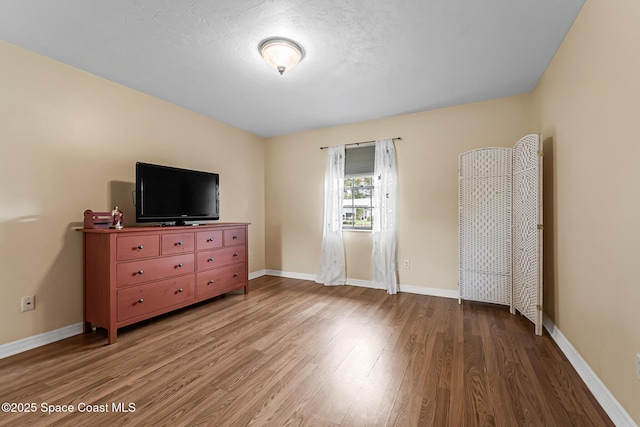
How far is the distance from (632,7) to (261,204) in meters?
4.55

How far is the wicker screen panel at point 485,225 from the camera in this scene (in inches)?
123

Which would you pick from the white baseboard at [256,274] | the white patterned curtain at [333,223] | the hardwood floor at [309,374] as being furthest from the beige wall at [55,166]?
the white patterned curtain at [333,223]

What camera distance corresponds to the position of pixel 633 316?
1.35m

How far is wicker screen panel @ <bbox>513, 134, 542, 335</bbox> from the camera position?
2.50 m

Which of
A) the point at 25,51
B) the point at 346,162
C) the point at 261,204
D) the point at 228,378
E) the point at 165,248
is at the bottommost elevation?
the point at 228,378

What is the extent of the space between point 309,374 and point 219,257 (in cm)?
203

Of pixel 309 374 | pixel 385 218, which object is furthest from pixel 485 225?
pixel 309 374

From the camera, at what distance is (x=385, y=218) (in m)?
3.95

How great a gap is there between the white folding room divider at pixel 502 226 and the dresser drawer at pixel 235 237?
2.85 m

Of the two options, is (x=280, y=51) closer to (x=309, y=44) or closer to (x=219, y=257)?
(x=309, y=44)

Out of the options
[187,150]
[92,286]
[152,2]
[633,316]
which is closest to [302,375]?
[633,316]

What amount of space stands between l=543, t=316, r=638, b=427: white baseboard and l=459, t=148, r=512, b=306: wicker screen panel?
2.83 ft

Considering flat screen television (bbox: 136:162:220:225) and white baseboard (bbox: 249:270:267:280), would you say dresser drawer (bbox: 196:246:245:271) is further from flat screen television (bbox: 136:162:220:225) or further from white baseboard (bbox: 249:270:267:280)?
white baseboard (bbox: 249:270:267:280)

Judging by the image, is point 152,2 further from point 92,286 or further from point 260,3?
point 92,286
